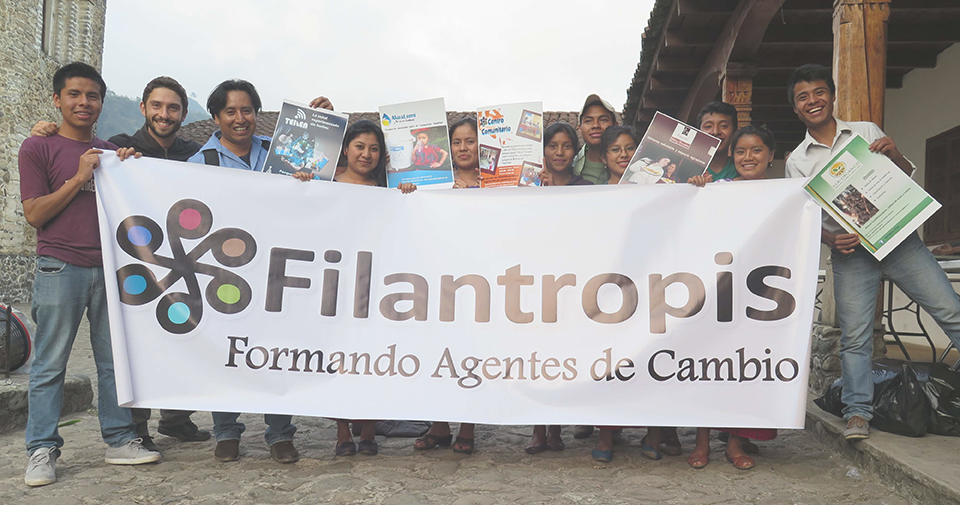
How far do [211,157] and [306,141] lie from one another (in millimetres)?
511

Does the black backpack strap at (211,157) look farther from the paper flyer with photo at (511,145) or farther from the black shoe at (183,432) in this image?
the black shoe at (183,432)

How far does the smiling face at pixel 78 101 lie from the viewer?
120 inches

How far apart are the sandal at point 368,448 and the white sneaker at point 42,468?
1385 mm

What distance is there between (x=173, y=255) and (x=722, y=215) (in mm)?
2713

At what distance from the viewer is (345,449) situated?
3445 millimetres

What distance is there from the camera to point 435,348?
322cm

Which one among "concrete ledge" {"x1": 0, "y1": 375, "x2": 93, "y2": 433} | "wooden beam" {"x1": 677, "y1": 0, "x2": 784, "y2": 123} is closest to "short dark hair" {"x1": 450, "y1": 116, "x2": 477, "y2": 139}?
"concrete ledge" {"x1": 0, "y1": 375, "x2": 93, "y2": 433}

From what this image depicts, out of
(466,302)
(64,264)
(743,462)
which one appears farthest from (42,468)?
(743,462)

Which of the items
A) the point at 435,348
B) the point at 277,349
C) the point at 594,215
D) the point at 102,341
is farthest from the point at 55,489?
the point at 594,215

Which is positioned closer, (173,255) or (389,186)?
(173,255)

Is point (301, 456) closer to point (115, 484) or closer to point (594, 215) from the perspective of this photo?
point (115, 484)

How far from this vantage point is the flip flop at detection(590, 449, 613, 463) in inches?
131

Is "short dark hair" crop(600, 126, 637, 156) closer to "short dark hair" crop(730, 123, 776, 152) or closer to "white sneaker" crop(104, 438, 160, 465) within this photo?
"short dark hair" crop(730, 123, 776, 152)

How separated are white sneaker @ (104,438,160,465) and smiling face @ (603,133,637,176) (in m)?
2.84
